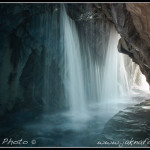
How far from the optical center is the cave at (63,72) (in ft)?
35.7

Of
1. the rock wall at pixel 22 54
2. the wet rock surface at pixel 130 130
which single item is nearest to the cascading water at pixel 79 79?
the rock wall at pixel 22 54

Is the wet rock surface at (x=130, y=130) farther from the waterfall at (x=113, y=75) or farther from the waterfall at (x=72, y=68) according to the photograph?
the waterfall at (x=113, y=75)

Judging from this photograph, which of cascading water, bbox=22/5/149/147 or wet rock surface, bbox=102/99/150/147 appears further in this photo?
cascading water, bbox=22/5/149/147

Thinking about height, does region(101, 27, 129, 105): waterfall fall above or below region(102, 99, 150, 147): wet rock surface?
above

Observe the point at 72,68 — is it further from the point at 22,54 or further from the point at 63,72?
the point at 22,54

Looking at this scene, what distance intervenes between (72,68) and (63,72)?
1436 mm

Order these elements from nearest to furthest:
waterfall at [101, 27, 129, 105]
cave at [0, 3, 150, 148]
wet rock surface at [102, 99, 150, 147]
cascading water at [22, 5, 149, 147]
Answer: wet rock surface at [102, 99, 150, 147] → cave at [0, 3, 150, 148] → cascading water at [22, 5, 149, 147] → waterfall at [101, 27, 129, 105]

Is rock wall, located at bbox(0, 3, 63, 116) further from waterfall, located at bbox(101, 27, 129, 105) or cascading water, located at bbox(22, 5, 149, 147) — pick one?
waterfall, located at bbox(101, 27, 129, 105)

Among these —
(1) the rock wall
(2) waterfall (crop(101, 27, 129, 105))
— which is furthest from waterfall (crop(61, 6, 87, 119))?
(2) waterfall (crop(101, 27, 129, 105))

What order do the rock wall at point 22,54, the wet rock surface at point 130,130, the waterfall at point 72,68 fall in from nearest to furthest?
the wet rock surface at point 130,130 < the rock wall at point 22,54 < the waterfall at point 72,68

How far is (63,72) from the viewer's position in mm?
17688

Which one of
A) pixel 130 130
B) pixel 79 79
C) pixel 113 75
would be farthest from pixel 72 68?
pixel 113 75

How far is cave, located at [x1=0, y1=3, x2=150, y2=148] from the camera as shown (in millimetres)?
10891

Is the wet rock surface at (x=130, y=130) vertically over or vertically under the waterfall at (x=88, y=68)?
under
